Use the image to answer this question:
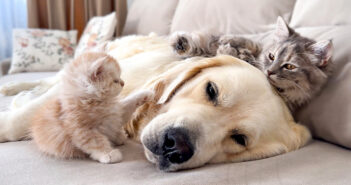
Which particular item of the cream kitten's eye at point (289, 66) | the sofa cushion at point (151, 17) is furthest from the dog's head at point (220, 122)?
the sofa cushion at point (151, 17)

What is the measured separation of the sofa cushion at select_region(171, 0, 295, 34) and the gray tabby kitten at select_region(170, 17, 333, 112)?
0.24 m

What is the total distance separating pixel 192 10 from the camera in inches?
96.3

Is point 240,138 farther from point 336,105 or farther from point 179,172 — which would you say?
point 336,105

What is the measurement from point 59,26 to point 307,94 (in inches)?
150

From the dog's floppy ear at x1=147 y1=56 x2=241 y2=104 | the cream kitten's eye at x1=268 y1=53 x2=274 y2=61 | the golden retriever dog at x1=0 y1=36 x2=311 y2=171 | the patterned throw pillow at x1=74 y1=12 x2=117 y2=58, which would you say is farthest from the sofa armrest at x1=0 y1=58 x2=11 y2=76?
the cream kitten's eye at x1=268 y1=53 x2=274 y2=61

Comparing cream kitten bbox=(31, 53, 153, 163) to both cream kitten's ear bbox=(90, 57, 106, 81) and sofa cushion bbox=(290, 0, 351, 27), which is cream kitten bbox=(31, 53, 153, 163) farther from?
sofa cushion bbox=(290, 0, 351, 27)

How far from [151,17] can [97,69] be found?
2.10 metres

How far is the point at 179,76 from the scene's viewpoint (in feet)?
4.28

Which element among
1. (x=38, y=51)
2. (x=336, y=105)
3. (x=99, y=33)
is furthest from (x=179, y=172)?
(x=38, y=51)

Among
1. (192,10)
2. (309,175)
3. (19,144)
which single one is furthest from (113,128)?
(192,10)

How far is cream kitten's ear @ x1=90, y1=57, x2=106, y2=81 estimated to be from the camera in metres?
1.11

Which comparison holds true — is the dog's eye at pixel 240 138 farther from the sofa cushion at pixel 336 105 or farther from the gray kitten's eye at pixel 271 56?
the gray kitten's eye at pixel 271 56

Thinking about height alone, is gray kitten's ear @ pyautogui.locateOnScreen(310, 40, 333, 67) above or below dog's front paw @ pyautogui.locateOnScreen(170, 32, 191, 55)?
above

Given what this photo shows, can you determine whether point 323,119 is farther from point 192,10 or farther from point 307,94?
point 192,10
